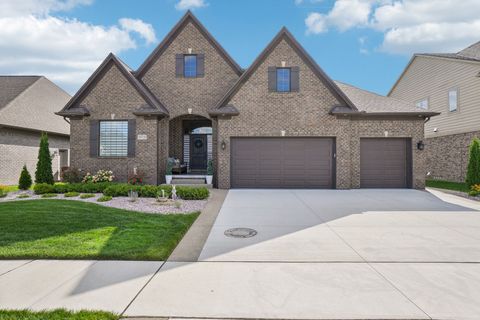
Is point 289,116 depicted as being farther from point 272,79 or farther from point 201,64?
point 201,64

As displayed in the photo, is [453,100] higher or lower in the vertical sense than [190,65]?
lower

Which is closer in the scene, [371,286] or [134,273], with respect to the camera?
[371,286]

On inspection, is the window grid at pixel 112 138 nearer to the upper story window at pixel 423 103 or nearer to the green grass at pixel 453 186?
the green grass at pixel 453 186

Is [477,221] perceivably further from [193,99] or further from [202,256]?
[193,99]

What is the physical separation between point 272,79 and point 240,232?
370 inches

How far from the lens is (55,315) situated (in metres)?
2.81

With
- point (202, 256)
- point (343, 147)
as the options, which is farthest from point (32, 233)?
point (343, 147)

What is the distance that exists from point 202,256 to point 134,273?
1.13 meters

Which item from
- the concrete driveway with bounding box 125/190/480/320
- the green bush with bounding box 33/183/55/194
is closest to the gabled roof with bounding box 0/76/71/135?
the green bush with bounding box 33/183/55/194

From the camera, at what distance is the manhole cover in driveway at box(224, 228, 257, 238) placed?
5730 mm

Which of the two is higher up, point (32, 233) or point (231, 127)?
point (231, 127)

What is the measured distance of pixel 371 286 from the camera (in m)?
3.53

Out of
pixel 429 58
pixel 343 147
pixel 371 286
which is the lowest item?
pixel 371 286

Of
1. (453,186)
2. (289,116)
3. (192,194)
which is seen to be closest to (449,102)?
(453,186)
